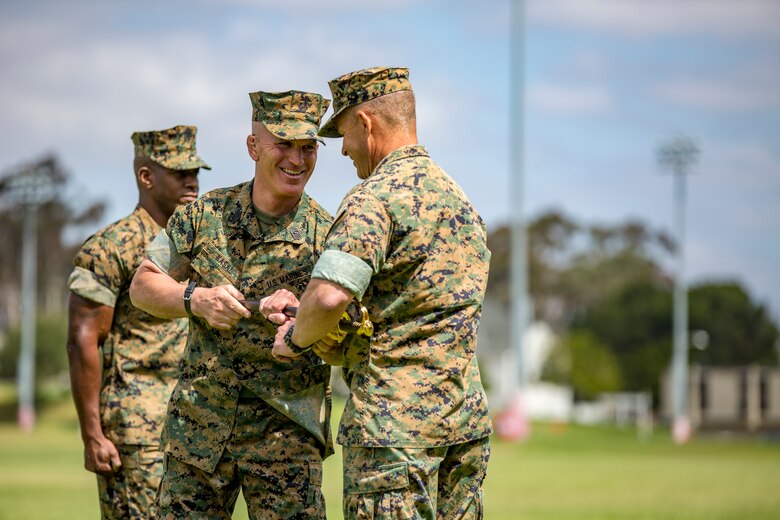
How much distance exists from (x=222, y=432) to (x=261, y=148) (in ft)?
4.49

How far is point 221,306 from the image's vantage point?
5.43 metres

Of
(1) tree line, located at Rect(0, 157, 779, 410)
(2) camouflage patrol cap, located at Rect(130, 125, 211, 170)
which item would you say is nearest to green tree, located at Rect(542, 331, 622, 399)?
(1) tree line, located at Rect(0, 157, 779, 410)

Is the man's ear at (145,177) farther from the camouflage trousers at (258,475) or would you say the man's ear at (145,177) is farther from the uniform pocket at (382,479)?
the uniform pocket at (382,479)

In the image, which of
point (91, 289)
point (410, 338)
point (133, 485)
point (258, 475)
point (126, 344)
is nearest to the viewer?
point (410, 338)

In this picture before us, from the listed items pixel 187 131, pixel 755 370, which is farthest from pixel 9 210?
pixel 187 131

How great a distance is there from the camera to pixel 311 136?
5.77 m

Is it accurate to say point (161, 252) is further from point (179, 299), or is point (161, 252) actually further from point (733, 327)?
point (733, 327)

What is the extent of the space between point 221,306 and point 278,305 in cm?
32

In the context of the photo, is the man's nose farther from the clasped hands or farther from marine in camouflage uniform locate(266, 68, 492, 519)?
the clasped hands

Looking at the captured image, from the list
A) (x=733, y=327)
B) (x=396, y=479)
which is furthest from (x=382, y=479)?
(x=733, y=327)

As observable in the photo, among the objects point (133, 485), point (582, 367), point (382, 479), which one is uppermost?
point (382, 479)

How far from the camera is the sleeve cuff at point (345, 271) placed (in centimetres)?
475

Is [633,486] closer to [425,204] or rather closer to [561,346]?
[425,204]

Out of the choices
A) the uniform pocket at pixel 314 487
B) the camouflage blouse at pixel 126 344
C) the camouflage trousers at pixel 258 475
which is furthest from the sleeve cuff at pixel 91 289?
the uniform pocket at pixel 314 487
